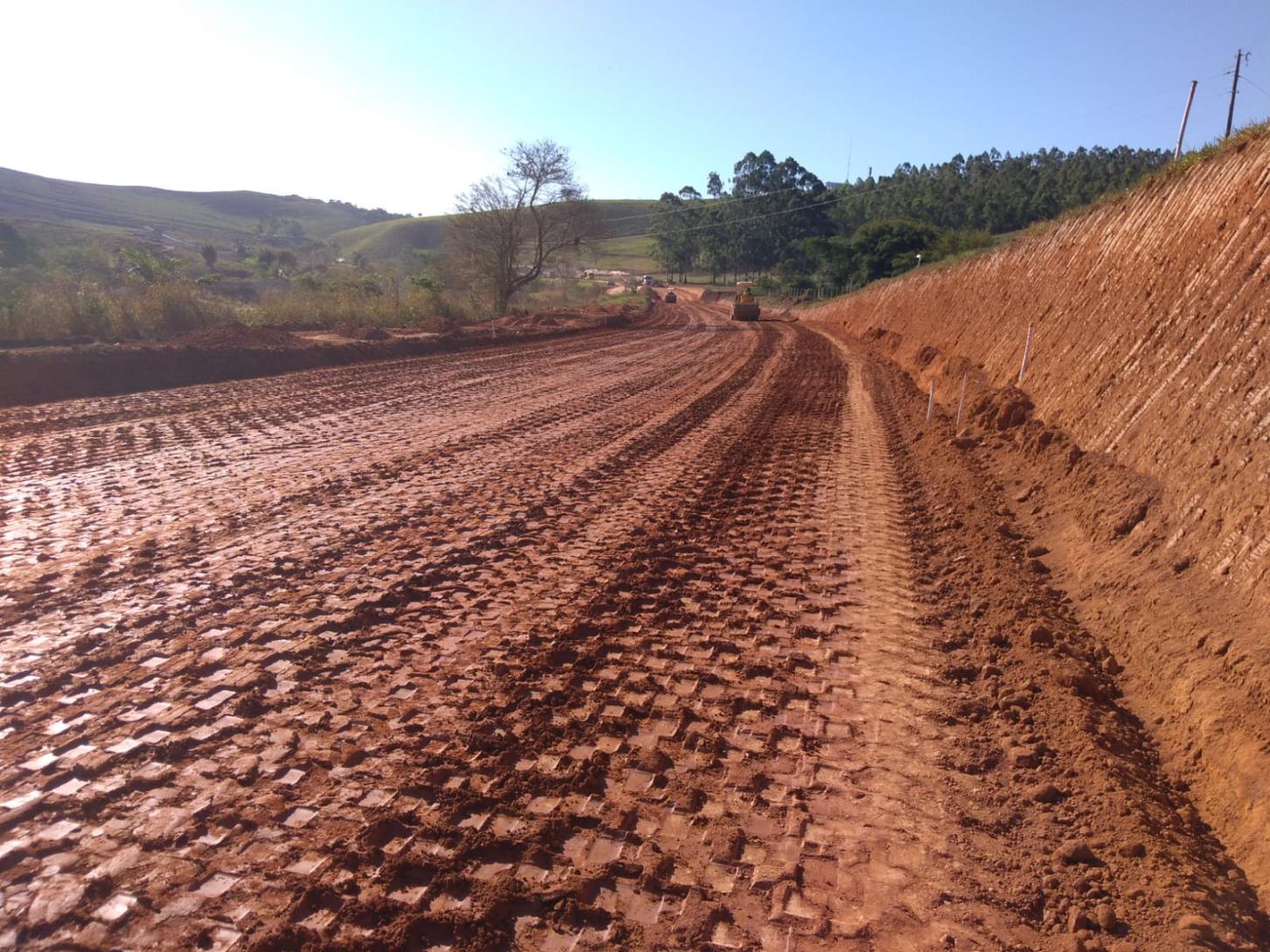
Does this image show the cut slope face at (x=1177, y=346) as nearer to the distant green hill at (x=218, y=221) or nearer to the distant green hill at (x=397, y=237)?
the distant green hill at (x=218, y=221)

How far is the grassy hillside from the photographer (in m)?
70.7

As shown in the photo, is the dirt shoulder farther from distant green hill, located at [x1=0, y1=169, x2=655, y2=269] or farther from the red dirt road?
distant green hill, located at [x1=0, y1=169, x2=655, y2=269]

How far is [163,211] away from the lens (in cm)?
9525

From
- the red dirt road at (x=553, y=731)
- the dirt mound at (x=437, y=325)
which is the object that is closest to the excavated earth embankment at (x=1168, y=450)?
the red dirt road at (x=553, y=731)

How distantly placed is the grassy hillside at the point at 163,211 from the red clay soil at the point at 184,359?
184 feet

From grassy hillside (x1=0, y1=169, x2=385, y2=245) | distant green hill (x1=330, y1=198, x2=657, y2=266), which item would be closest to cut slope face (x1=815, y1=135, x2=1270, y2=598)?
grassy hillside (x1=0, y1=169, x2=385, y2=245)

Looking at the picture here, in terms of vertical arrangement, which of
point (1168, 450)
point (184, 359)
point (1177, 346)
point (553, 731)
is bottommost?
point (553, 731)

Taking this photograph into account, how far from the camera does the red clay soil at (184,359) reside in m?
13.5

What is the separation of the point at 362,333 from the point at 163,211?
95038mm

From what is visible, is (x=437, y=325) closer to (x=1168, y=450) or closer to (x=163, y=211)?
(x=1168, y=450)

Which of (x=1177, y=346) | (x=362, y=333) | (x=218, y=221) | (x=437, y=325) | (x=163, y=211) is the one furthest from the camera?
(x=218, y=221)

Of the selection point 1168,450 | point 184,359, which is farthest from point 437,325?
point 1168,450

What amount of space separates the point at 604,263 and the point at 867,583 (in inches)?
4390

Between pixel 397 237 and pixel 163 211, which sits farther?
pixel 397 237
